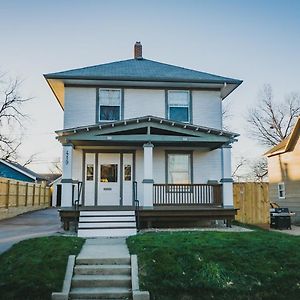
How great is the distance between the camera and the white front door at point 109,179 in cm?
1605

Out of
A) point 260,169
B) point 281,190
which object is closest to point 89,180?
point 281,190

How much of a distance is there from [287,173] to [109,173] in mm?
13020

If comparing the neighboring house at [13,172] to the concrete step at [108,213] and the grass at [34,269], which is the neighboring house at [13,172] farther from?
the grass at [34,269]

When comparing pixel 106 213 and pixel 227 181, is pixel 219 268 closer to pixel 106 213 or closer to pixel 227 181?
pixel 106 213

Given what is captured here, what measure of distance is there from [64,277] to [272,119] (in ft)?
137

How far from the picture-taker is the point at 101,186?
16.1 metres

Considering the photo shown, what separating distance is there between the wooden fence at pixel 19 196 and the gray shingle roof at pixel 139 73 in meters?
7.78

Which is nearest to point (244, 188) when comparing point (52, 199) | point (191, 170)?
point (191, 170)

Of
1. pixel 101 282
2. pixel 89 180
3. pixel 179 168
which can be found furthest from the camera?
pixel 179 168

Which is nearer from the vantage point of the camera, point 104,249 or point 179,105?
point 104,249

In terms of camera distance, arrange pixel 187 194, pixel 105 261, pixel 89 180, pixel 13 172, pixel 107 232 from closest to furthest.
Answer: pixel 105 261, pixel 107 232, pixel 187 194, pixel 89 180, pixel 13 172

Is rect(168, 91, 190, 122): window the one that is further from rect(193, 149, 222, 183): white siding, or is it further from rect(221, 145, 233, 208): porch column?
rect(221, 145, 233, 208): porch column

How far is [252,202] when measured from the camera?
16594 mm

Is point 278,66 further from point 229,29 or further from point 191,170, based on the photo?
point 191,170
